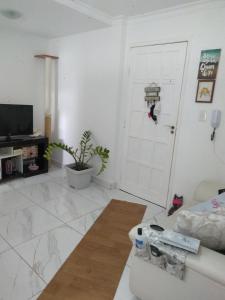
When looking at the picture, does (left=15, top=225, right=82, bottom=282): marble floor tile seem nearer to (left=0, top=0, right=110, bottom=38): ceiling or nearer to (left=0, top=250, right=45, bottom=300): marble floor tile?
(left=0, top=250, right=45, bottom=300): marble floor tile

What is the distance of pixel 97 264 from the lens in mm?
1938

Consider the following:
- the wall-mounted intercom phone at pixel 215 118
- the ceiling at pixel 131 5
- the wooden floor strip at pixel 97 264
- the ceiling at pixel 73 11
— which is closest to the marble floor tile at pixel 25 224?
the wooden floor strip at pixel 97 264

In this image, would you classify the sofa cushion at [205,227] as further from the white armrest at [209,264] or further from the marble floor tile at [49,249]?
the marble floor tile at [49,249]

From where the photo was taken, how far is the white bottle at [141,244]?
130cm

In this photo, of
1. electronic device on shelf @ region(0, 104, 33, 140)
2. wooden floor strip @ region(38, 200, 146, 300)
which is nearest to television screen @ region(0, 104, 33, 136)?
electronic device on shelf @ region(0, 104, 33, 140)

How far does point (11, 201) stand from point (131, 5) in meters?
2.84

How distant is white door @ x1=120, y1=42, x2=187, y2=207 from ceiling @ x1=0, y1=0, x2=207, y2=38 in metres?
0.46

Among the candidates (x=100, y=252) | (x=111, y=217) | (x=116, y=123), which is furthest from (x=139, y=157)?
(x=100, y=252)

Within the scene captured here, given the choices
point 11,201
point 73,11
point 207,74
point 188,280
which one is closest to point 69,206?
point 11,201

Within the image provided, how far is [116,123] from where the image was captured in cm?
329

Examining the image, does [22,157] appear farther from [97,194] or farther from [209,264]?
[209,264]

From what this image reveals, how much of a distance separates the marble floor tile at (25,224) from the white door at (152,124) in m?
1.33

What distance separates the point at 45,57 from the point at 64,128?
1.26m

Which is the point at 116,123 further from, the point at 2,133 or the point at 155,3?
the point at 2,133
